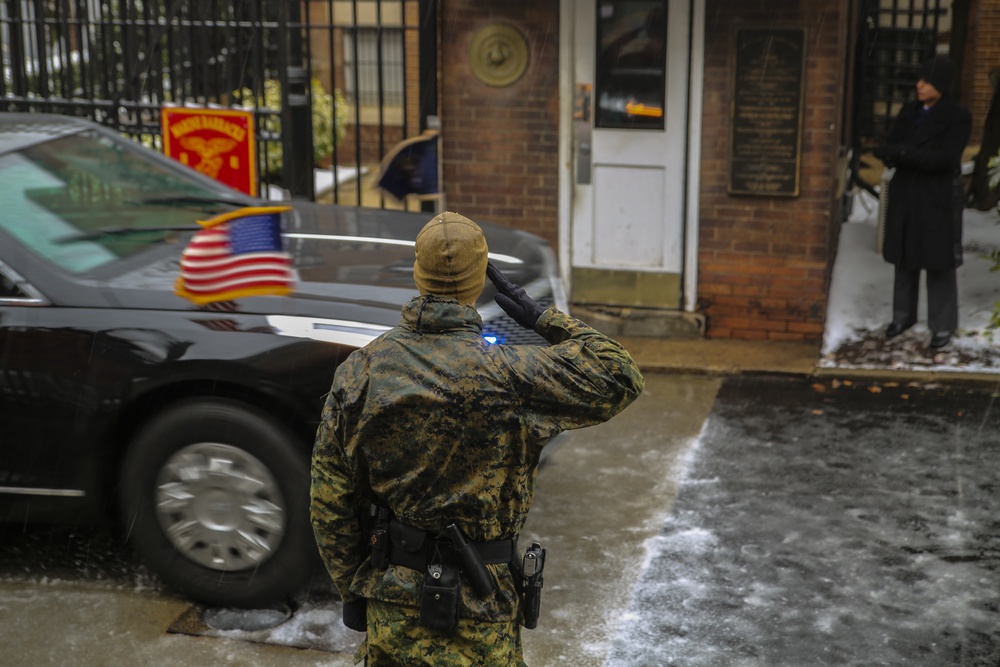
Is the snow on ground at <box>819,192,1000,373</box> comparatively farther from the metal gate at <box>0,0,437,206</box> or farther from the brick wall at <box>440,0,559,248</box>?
the metal gate at <box>0,0,437,206</box>

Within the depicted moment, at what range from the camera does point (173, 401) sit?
448cm

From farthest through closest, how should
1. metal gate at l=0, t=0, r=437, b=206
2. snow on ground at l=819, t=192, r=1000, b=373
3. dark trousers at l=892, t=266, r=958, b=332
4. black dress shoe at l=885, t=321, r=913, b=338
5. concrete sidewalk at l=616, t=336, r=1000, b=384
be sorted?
1. metal gate at l=0, t=0, r=437, b=206
2. black dress shoe at l=885, t=321, r=913, b=338
3. dark trousers at l=892, t=266, r=958, b=332
4. snow on ground at l=819, t=192, r=1000, b=373
5. concrete sidewalk at l=616, t=336, r=1000, b=384

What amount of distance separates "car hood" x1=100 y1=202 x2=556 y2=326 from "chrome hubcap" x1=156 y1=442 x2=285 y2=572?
0.56m

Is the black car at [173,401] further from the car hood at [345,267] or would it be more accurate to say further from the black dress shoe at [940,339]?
the black dress shoe at [940,339]

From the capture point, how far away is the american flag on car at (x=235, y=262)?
4.62 meters

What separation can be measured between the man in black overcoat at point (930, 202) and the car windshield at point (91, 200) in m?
4.15

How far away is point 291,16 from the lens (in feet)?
27.7

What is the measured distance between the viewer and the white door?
790 cm

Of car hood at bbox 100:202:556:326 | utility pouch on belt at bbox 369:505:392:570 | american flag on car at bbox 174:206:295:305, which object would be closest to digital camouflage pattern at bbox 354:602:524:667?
utility pouch on belt at bbox 369:505:392:570

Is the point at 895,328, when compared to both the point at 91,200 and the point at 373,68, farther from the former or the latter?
the point at 373,68

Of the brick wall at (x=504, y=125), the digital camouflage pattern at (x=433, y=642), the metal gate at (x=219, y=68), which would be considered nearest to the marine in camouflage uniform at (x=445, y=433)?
the digital camouflage pattern at (x=433, y=642)

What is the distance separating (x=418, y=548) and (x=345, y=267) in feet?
7.39

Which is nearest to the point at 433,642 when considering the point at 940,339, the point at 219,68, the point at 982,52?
the point at 940,339

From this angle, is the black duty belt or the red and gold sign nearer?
the black duty belt
